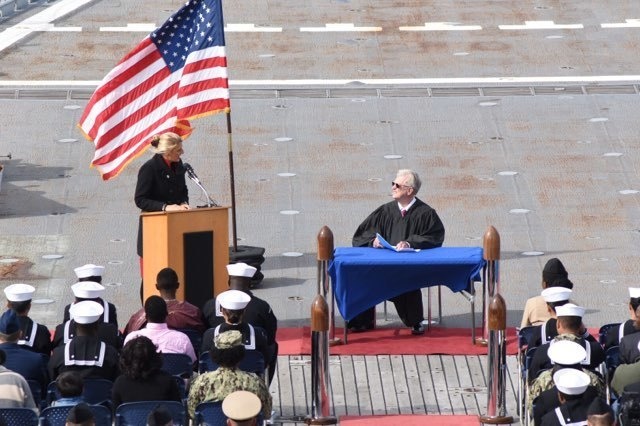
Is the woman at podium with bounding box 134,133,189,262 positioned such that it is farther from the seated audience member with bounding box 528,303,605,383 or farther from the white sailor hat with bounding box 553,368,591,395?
the white sailor hat with bounding box 553,368,591,395

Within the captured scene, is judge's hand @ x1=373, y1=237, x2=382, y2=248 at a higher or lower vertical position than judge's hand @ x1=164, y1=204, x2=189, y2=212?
lower

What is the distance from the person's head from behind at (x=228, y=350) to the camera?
34.9 feet

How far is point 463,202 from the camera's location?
18844mm

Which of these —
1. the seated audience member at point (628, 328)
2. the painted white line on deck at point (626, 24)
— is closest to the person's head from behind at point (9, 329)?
the seated audience member at point (628, 328)

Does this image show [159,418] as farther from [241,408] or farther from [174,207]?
[174,207]

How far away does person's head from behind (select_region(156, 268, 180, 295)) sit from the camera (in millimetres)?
12484

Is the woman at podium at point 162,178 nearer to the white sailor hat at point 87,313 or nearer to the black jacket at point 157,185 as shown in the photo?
the black jacket at point 157,185

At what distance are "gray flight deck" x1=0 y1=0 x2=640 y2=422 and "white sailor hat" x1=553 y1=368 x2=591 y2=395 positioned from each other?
2.61m

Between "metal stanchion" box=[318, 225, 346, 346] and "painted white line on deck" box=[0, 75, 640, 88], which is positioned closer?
"metal stanchion" box=[318, 225, 346, 346]

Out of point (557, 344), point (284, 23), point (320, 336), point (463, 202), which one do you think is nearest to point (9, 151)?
point (463, 202)

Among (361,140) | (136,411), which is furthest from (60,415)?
(361,140)

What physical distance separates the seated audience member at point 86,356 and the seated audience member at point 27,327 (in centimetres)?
60

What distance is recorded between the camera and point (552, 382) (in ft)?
35.5

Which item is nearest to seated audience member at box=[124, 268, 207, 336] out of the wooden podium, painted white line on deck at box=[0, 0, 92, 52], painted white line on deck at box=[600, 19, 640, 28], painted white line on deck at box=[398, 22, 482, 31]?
the wooden podium
